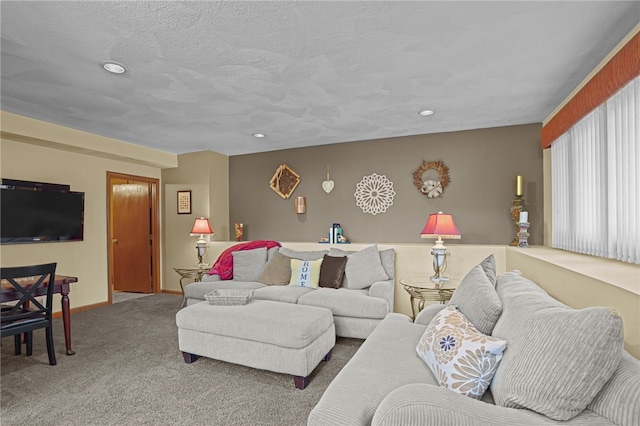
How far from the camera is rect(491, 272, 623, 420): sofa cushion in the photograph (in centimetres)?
95

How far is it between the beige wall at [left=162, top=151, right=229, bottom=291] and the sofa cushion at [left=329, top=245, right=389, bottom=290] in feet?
8.02

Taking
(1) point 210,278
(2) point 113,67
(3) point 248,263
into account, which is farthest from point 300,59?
(1) point 210,278

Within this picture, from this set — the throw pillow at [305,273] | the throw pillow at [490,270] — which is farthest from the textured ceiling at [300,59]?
the throw pillow at [305,273]

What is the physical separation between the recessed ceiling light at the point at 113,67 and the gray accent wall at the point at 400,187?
2854 mm

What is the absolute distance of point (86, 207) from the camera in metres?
4.50

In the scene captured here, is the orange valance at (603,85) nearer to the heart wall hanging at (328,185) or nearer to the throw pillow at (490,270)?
the throw pillow at (490,270)

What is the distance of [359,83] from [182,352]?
2745 mm

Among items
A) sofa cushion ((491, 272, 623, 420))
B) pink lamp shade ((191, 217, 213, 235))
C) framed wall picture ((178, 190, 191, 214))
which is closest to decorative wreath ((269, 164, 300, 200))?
pink lamp shade ((191, 217, 213, 235))

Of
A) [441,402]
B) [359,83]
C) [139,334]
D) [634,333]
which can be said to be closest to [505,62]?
[359,83]

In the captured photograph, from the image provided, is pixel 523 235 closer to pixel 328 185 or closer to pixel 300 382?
pixel 328 185

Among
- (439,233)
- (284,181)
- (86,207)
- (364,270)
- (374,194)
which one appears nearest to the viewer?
(439,233)

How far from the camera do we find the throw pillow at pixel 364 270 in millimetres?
3648

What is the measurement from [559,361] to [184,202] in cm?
538

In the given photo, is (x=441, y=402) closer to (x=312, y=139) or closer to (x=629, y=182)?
(x=629, y=182)
